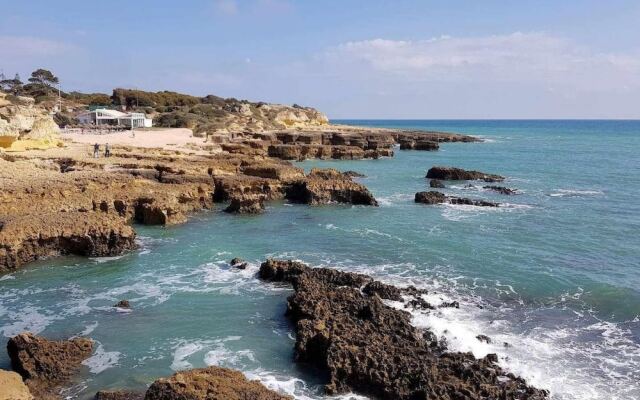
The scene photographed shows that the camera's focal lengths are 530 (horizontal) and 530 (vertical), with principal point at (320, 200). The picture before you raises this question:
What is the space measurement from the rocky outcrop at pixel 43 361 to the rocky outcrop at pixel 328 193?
21.2 meters

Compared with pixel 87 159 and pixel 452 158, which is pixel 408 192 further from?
pixel 452 158

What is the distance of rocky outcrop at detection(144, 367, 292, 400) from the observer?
936cm

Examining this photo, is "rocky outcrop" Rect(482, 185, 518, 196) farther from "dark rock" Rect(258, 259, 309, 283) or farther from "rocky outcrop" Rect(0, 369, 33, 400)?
"rocky outcrop" Rect(0, 369, 33, 400)

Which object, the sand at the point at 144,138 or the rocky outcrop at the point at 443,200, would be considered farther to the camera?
the sand at the point at 144,138

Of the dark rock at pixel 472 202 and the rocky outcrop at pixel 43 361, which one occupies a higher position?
the dark rock at pixel 472 202

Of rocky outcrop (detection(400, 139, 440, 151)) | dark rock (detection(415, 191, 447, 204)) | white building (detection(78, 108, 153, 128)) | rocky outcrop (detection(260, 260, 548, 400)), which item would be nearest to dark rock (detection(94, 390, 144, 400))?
rocky outcrop (detection(260, 260, 548, 400))

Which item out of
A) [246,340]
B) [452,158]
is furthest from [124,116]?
[246,340]

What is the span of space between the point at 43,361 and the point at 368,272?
36.7 ft

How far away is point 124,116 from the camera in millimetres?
68625

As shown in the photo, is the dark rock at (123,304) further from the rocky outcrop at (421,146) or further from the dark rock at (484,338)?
the rocky outcrop at (421,146)

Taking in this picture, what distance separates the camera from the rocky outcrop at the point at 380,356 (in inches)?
443

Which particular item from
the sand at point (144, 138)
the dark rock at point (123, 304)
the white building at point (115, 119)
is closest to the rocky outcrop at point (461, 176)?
the sand at point (144, 138)

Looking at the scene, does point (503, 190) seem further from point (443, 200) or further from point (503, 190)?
point (443, 200)

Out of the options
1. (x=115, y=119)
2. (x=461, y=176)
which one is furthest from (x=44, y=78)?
(x=461, y=176)
